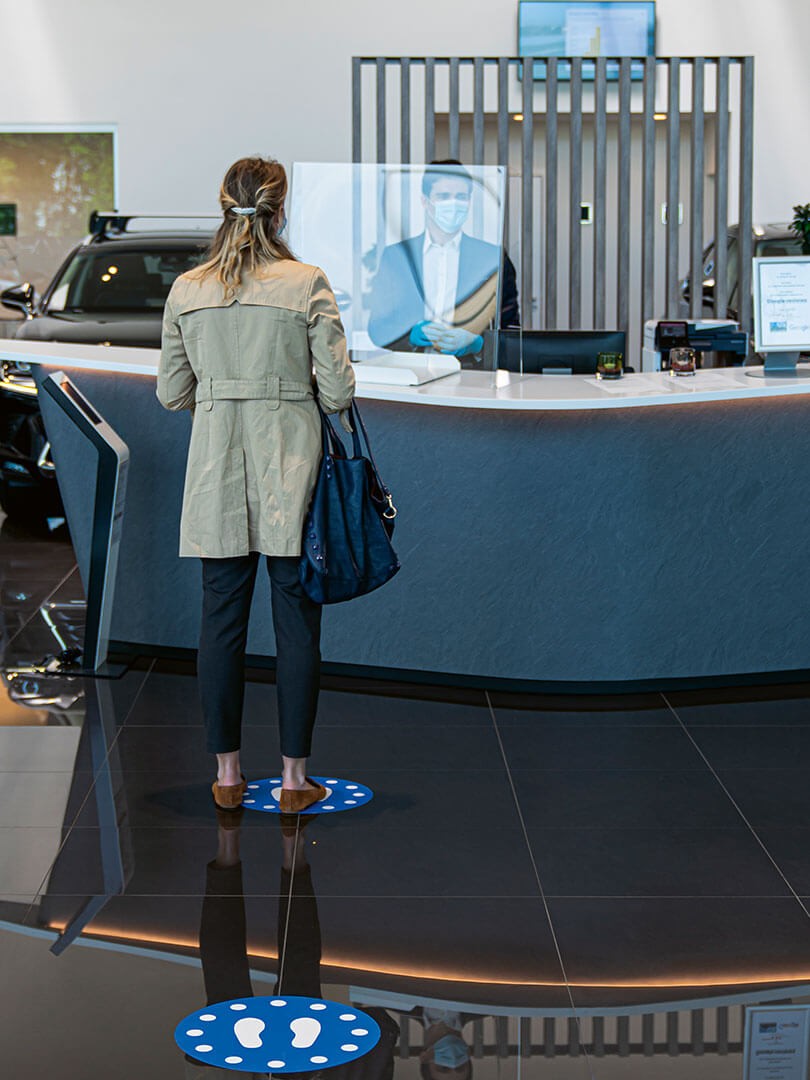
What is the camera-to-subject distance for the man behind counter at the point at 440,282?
423 cm

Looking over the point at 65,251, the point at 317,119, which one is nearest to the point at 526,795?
the point at 317,119

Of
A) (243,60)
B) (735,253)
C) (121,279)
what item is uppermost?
(243,60)

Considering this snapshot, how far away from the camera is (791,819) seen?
3.36m

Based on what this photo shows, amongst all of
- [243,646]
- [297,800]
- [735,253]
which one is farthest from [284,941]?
[735,253]

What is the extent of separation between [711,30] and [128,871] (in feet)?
28.3

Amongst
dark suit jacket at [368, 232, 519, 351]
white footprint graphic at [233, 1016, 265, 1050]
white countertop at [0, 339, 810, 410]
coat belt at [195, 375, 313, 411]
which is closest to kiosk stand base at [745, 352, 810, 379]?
white countertop at [0, 339, 810, 410]

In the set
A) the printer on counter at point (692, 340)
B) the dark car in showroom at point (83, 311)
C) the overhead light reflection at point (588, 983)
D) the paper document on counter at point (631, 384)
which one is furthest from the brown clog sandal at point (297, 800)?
the dark car in showroom at point (83, 311)

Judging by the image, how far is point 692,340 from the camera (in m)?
5.15

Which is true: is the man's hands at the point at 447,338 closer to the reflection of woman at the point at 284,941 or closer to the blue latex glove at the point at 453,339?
the blue latex glove at the point at 453,339

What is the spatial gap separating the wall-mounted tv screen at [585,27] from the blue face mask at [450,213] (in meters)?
6.07

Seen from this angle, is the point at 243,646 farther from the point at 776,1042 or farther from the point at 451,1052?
the point at 776,1042

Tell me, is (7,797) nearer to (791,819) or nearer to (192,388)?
(192,388)

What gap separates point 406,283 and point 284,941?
2.22 m

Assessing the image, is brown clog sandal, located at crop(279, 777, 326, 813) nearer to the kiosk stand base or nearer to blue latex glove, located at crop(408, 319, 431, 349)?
blue latex glove, located at crop(408, 319, 431, 349)
